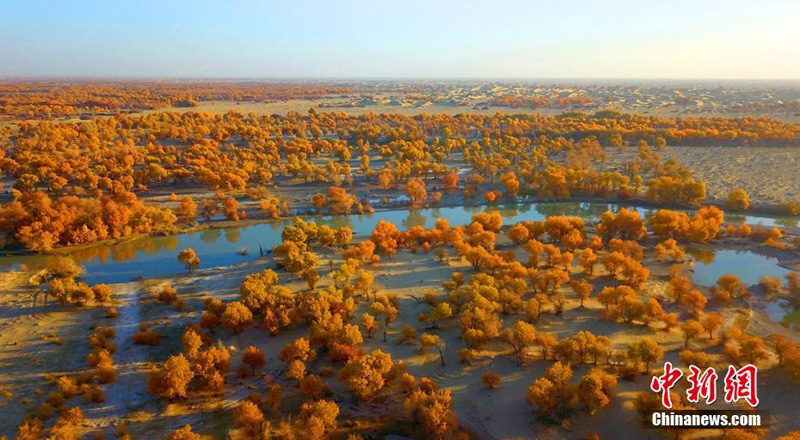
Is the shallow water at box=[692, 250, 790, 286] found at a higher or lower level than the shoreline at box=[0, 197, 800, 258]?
lower

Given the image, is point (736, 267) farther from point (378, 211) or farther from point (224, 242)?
point (224, 242)

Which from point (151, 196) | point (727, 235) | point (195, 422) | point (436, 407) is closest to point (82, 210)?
point (151, 196)

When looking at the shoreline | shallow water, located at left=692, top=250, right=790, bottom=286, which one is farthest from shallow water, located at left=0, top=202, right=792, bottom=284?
shallow water, located at left=692, top=250, right=790, bottom=286

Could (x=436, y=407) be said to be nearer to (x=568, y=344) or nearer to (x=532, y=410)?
(x=532, y=410)

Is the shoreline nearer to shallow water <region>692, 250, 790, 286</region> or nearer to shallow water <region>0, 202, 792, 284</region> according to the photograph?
shallow water <region>0, 202, 792, 284</region>

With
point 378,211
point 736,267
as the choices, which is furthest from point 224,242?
point 736,267
